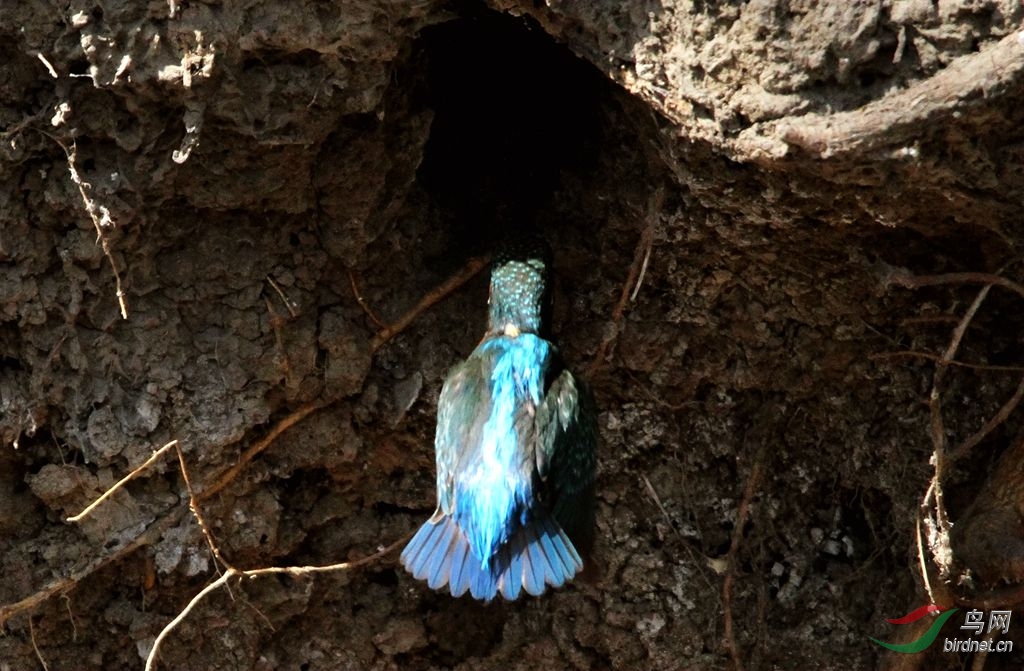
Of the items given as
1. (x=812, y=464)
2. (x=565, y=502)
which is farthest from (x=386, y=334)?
(x=812, y=464)

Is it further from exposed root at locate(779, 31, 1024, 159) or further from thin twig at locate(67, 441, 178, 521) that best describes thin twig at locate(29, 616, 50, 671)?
exposed root at locate(779, 31, 1024, 159)

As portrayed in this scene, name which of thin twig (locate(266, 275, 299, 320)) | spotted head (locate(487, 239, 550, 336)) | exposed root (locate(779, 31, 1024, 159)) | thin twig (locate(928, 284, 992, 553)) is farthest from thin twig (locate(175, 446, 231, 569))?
thin twig (locate(928, 284, 992, 553))

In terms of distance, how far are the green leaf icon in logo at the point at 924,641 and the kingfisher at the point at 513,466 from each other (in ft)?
Result: 2.71

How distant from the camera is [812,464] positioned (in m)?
3.45

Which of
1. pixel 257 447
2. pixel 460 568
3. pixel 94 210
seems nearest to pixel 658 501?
pixel 460 568

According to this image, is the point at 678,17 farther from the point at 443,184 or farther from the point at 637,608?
the point at 637,608

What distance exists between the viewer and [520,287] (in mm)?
3365

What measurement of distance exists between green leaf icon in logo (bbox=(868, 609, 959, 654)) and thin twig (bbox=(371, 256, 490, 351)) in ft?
4.78

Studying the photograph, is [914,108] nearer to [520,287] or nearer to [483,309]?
[520,287]

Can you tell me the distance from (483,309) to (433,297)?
17 centimetres

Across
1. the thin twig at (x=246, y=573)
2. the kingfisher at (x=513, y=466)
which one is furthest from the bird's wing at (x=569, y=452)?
the thin twig at (x=246, y=573)

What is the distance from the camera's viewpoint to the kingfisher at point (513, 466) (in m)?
3.04

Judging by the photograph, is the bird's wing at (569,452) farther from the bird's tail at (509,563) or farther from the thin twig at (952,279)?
the thin twig at (952,279)

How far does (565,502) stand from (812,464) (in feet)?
2.39
